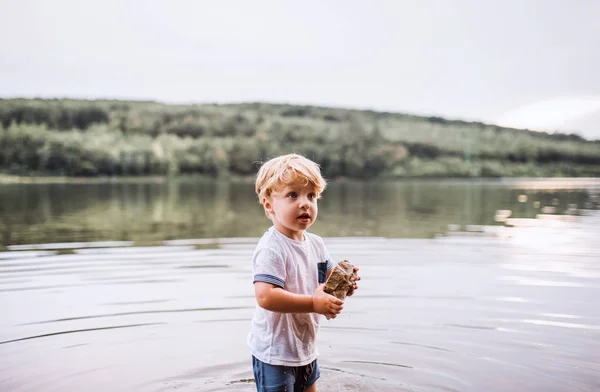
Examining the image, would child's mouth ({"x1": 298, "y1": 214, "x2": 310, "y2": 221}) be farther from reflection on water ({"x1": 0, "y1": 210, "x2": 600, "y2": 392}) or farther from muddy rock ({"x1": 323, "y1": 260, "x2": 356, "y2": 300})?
reflection on water ({"x1": 0, "y1": 210, "x2": 600, "y2": 392})

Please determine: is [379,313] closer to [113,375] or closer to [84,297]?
[113,375]

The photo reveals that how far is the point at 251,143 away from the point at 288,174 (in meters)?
103

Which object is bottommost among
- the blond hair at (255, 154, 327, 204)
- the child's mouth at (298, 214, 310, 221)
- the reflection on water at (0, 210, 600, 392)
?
the reflection on water at (0, 210, 600, 392)

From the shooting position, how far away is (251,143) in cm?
10519

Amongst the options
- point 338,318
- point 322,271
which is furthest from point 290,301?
point 338,318

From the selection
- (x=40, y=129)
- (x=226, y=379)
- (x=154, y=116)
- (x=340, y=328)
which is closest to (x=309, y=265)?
(x=226, y=379)

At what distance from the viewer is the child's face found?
3096 millimetres

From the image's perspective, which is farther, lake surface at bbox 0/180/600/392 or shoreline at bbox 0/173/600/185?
shoreline at bbox 0/173/600/185

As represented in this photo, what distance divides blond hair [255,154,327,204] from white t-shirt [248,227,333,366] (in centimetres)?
23

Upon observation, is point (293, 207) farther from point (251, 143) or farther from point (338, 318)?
point (251, 143)

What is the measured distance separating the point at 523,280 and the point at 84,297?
5.67 meters

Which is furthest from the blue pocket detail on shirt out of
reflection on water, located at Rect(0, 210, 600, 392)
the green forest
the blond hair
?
the green forest

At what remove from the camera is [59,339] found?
5664 millimetres

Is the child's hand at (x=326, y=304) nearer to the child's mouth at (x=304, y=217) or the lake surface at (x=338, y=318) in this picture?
the child's mouth at (x=304, y=217)
